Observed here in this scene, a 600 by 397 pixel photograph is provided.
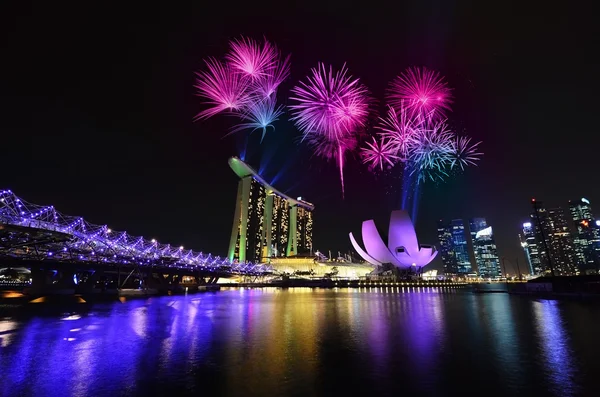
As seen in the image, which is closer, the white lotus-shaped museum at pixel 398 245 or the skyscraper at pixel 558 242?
the white lotus-shaped museum at pixel 398 245

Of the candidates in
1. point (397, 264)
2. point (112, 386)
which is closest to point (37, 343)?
point (112, 386)

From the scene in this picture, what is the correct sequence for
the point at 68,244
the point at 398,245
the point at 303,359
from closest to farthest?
the point at 303,359 → the point at 68,244 → the point at 398,245

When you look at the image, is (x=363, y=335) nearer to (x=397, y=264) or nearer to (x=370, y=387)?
(x=370, y=387)

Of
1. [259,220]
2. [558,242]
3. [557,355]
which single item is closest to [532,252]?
[558,242]

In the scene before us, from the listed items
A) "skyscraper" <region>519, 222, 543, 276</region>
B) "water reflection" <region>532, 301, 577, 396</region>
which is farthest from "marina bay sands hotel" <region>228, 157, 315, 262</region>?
"water reflection" <region>532, 301, 577, 396</region>

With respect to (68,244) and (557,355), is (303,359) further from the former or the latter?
(68,244)

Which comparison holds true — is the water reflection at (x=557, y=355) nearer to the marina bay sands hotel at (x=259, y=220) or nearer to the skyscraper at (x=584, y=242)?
the marina bay sands hotel at (x=259, y=220)

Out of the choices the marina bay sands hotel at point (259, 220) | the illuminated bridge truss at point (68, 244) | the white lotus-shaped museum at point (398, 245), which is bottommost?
the illuminated bridge truss at point (68, 244)

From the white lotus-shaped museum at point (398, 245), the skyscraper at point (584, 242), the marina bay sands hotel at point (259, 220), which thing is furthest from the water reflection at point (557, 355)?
the skyscraper at point (584, 242)
